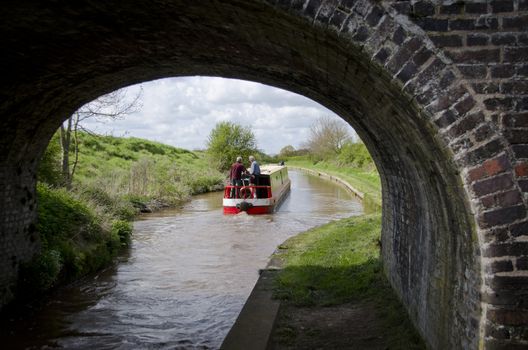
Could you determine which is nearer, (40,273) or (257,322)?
(257,322)

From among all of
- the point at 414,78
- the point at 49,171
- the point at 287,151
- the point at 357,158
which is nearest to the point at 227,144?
the point at 357,158

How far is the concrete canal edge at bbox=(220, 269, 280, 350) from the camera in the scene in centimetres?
542

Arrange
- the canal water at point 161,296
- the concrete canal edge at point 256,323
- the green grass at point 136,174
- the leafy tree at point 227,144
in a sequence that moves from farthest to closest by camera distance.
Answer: the leafy tree at point 227,144, the green grass at point 136,174, the canal water at point 161,296, the concrete canal edge at point 256,323

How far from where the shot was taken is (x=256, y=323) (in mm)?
6078

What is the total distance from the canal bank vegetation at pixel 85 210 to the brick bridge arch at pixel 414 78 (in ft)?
11.2

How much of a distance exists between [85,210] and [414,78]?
9593mm

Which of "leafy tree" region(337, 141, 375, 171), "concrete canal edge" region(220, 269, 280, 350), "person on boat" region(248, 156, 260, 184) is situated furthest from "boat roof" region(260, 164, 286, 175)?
"concrete canal edge" region(220, 269, 280, 350)

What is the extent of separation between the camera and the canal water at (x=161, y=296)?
714 cm

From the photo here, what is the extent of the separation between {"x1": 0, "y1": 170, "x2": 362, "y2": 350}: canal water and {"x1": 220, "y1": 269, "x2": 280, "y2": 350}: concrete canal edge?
65 cm

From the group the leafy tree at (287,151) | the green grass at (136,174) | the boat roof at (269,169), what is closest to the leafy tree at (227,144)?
the green grass at (136,174)

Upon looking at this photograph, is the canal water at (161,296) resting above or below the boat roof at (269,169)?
below

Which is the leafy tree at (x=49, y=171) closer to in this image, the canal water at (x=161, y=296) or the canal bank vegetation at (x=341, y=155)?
the canal water at (x=161, y=296)

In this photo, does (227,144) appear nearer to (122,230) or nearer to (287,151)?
(122,230)

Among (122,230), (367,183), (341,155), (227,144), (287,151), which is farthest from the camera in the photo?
(287,151)
